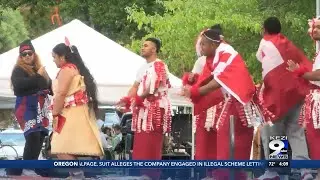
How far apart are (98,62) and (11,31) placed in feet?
144

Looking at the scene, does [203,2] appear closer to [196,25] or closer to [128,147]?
[196,25]

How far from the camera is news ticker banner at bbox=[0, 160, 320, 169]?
5.46 metres

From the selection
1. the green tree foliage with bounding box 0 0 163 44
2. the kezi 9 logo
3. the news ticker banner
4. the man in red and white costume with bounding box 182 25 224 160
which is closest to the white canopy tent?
the man in red and white costume with bounding box 182 25 224 160

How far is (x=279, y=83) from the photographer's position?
7.57 m

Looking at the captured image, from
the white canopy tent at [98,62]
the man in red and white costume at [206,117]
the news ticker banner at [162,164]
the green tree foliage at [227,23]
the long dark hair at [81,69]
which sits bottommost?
the news ticker banner at [162,164]

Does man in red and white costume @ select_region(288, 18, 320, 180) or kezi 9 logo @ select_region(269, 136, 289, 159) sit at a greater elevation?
man in red and white costume @ select_region(288, 18, 320, 180)

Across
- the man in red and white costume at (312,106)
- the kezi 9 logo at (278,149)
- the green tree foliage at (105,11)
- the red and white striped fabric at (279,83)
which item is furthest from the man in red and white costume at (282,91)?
the green tree foliage at (105,11)

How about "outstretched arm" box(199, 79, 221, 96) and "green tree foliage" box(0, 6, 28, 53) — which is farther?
"green tree foliage" box(0, 6, 28, 53)

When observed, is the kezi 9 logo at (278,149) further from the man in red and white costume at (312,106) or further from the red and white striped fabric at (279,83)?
the red and white striped fabric at (279,83)

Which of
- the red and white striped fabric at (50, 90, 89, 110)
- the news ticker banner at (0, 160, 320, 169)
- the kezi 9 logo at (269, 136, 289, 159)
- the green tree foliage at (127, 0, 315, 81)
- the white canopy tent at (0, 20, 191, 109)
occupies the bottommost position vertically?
the news ticker banner at (0, 160, 320, 169)

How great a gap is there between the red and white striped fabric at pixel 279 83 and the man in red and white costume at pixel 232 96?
0.14 m

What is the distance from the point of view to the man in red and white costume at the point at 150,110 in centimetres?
827

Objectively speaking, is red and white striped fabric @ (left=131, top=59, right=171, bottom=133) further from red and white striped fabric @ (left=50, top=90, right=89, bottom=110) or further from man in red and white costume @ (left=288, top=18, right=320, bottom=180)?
man in red and white costume @ (left=288, top=18, right=320, bottom=180)

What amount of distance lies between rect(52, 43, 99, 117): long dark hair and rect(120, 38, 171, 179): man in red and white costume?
0.30 m
